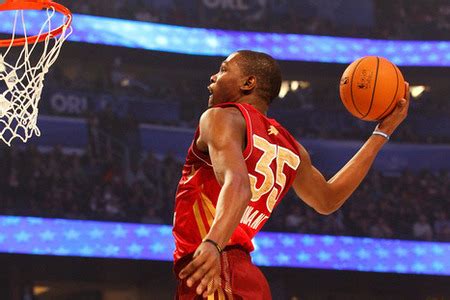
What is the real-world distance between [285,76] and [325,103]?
1.38 m

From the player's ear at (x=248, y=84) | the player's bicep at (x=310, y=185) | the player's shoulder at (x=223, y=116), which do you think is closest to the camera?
the player's shoulder at (x=223, y=116)

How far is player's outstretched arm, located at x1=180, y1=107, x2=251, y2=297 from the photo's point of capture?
204 cm

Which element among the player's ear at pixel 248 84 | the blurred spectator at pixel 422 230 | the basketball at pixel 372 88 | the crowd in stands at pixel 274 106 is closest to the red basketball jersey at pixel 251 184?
the player's ear at pixel 248 84

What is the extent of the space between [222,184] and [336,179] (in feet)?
2.59

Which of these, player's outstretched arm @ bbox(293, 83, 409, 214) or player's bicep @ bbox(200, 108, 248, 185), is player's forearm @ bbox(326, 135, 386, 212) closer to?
player's outstretched arm @ bbox(293, 83, 409, 214)

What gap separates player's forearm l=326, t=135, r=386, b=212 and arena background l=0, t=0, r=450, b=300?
976 centimetres

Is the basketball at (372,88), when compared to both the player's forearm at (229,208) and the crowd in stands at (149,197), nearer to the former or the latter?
the player's forearm at (229,208)

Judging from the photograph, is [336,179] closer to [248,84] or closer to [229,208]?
[248,84]

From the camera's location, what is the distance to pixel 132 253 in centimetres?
1273

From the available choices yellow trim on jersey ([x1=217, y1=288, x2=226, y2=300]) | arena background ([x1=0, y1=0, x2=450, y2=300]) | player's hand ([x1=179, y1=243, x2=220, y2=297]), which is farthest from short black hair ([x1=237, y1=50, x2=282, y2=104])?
arena background ([x1=0, y1=0, x2=450, y2=300])

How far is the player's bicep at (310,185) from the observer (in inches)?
114

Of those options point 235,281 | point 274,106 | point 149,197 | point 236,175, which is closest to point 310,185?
point 235,281

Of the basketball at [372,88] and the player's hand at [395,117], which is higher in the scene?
the basketball at [372,88]

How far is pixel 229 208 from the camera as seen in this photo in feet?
7.29
